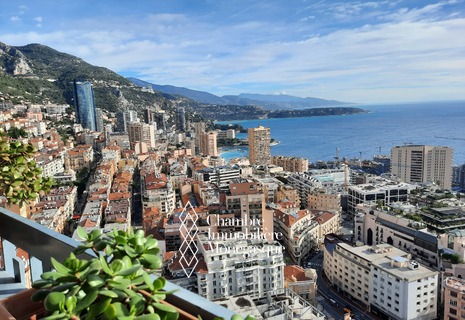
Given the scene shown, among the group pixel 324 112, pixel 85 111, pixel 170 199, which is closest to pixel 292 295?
pixel 170 199

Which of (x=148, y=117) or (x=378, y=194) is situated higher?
(x=148, y=117)

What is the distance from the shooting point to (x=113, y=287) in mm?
352

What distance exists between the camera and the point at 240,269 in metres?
6.57

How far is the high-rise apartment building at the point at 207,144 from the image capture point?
81.7ft

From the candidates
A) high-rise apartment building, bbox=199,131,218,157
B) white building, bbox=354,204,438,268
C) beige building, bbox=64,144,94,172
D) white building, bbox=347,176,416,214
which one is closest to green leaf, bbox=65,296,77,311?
white building, bbox=354,204,438,268

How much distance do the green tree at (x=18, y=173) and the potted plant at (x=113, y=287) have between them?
596 mm

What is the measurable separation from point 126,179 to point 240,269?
8650 mm

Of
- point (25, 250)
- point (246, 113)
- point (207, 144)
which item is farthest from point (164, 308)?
point (246, 113)

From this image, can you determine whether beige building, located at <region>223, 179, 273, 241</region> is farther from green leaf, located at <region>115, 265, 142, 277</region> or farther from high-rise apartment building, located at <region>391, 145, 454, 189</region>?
high-rise apartment building, located at <region>391, 145, 454, 189</region>

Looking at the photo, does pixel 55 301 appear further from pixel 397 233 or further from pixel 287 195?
pixel 287 195

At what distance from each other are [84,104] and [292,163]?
15645 millimetres

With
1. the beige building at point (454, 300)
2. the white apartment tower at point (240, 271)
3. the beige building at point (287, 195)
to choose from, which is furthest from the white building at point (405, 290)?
the beige building at point (287, 195)

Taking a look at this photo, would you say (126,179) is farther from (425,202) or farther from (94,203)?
(425,202)

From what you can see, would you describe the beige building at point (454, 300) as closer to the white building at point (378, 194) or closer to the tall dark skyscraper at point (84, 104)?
the white building at point (378, 194)
